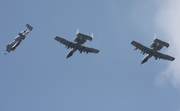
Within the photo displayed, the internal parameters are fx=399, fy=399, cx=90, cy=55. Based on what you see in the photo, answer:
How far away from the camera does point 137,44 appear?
112 meters

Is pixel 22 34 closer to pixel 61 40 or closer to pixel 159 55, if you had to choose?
pixel 61 40

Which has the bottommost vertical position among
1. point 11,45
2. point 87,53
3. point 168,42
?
point 11,45

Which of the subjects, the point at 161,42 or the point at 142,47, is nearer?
the point at 161,42

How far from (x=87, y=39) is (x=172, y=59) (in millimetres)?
29010

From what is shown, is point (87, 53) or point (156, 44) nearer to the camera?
point (156, 44)

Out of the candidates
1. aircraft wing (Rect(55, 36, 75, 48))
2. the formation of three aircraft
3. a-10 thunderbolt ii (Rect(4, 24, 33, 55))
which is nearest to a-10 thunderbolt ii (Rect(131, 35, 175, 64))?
the formation of three aircraft

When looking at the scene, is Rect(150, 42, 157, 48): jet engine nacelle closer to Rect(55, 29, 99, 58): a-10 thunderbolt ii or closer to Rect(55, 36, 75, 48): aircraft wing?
Rect(55, 29, 99, 58): a-10 thunderbolt ii

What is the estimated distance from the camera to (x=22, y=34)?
119688mm

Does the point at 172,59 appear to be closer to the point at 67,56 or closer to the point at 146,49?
the point at 146,49

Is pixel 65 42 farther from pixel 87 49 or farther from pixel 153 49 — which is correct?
pixel 153 49

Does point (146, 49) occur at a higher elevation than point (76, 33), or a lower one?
higher

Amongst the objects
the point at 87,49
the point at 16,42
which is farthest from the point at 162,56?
the point at 16,42

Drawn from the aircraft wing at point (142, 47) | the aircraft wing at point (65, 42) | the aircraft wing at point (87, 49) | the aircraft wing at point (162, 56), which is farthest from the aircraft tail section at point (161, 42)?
the aircraft wing at point (65, 42)

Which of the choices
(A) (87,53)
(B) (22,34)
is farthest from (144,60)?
(B) (22,34)
